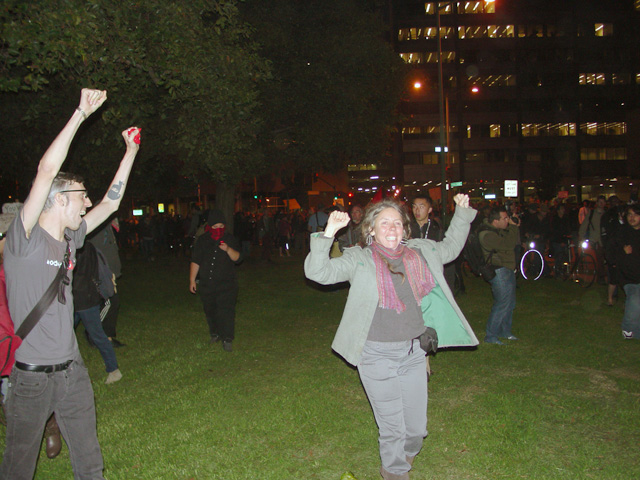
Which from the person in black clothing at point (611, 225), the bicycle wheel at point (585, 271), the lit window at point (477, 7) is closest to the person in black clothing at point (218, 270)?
the person in black clothing at point (611, 225)

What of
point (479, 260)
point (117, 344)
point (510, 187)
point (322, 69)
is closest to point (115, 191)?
point (479, 260)

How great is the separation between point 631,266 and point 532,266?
21.9ft

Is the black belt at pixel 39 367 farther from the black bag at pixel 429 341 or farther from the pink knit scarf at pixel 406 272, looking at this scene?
the black bag at pixel 429 341

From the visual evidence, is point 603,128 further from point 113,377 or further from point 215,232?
point 113,377

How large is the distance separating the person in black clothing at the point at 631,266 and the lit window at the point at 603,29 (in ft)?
209

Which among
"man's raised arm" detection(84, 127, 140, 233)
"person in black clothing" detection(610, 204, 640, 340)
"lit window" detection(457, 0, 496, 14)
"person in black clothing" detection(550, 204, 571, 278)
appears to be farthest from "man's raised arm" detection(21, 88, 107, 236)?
"lit window" detection(457, 0, 496, 14)

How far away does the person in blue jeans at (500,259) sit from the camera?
7.22 meters

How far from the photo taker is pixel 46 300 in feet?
9.20

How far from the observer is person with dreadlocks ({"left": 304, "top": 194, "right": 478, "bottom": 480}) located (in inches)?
133

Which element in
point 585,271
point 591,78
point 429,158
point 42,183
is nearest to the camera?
point 42,183

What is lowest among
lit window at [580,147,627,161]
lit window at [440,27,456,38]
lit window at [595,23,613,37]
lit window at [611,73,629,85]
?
lit window at [580,147,627,161]

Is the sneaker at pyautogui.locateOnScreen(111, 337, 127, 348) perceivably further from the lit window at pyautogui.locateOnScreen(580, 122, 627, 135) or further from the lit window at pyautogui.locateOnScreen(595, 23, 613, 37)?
the lit window at pyautogui.locateOnScreen(595, 23, 613, 37)

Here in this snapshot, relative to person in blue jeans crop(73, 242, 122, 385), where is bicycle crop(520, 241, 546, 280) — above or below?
below

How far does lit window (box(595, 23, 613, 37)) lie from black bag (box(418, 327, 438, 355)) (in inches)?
2704
